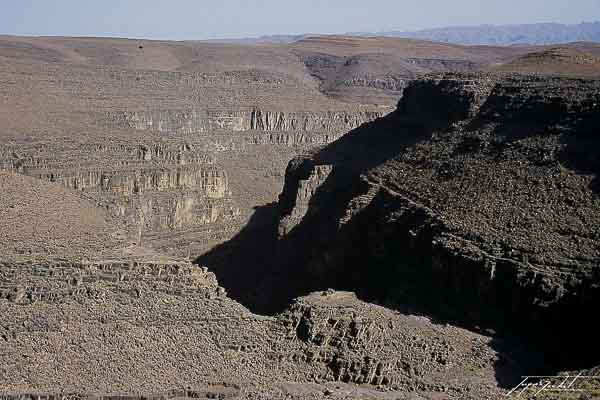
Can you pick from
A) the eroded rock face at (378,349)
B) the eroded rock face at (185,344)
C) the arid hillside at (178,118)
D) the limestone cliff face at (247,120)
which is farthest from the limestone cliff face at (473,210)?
the limestone cliff face at (247,120)

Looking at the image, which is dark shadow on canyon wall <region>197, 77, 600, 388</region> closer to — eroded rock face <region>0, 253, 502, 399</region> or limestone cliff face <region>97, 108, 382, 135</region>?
eroded rock face <region>0, 253, 502, 399</region>

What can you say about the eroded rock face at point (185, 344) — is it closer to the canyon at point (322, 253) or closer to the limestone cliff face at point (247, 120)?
the canyon at point (322, 253)

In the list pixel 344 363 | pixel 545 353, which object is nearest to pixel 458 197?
pixel 545 353

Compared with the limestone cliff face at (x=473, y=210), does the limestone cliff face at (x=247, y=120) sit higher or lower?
lower

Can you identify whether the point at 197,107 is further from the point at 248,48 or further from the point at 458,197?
the point at 248,48

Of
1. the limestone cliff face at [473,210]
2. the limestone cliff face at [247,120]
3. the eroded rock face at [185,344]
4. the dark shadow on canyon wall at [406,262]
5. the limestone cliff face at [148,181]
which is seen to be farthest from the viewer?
the limestone cliff face at [247,120]

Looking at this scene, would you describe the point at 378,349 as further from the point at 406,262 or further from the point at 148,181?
the point at 148,181

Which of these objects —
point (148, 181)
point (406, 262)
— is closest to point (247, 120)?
point (148, 181)
